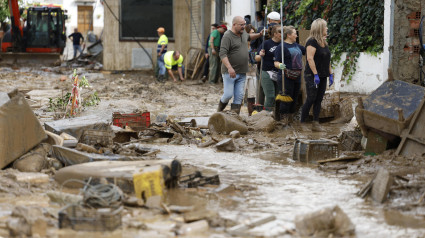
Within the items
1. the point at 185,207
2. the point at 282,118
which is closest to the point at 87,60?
the point at 282,118

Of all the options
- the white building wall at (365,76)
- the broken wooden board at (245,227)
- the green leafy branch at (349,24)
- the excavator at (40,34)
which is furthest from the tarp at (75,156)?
the excavator at (40,34)

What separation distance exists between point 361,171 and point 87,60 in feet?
99.8

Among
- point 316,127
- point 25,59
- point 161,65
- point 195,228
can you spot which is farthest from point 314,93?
point 25,59

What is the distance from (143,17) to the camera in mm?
30109

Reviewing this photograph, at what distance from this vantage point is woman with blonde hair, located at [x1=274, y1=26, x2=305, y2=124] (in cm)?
1263

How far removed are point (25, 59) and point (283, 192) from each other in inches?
1095

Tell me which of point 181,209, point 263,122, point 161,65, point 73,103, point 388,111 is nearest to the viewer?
point 181,209

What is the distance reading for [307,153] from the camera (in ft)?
30.2

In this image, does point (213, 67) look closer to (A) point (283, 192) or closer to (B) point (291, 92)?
(B) point (291, 92)

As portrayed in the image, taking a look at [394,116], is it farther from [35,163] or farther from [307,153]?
[35,163]

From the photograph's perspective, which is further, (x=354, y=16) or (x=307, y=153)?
(x=354, y=16)

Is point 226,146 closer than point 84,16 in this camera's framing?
Yes

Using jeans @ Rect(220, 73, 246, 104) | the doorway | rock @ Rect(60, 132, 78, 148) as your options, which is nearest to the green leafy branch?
jeans @ Rect(220, 73, 246, 104)

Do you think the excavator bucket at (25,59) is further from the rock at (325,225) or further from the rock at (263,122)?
the rock at (325,225)
